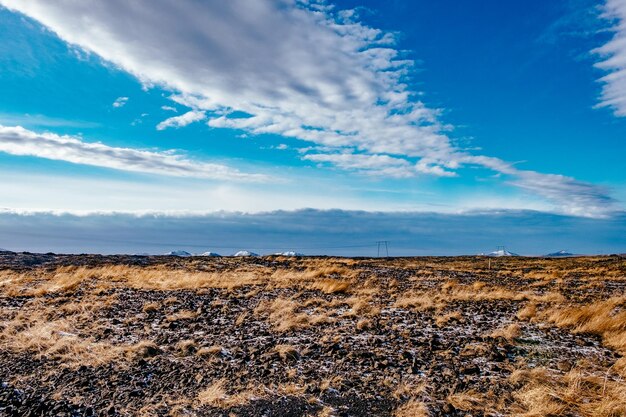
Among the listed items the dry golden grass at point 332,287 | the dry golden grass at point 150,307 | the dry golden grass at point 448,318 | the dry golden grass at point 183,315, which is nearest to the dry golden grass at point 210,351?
the dry golden grass at point 183,315

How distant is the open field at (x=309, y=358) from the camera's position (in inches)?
255

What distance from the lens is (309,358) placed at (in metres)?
8.62

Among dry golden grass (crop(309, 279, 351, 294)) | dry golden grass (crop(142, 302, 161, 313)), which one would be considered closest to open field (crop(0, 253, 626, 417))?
dry golden grass (crop(142, 302, 161, 313))

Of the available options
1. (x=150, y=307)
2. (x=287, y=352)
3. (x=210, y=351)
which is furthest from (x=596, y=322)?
Result: (x=150, y=307)

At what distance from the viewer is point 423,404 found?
20.9 feet

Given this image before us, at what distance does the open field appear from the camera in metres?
6.48

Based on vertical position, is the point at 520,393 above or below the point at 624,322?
below

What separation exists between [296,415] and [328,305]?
7860 millimetres

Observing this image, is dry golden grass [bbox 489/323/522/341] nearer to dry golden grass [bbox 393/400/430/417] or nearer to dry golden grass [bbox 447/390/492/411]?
dry golden grass [bbox 447/390/492/411]

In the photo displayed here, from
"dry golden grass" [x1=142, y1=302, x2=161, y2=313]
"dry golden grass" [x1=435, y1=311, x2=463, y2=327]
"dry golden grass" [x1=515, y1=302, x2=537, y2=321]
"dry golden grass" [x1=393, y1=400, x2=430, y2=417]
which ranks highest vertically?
"dry golden grass" [x1=515, y1=302, x2=537, y2=321]

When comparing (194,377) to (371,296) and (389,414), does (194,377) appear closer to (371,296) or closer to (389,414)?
(389,414)

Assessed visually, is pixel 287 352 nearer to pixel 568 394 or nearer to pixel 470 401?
pixel 470 401

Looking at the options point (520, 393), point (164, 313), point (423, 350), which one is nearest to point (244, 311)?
point (164, 313)

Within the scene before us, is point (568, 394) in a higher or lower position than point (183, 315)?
higher
